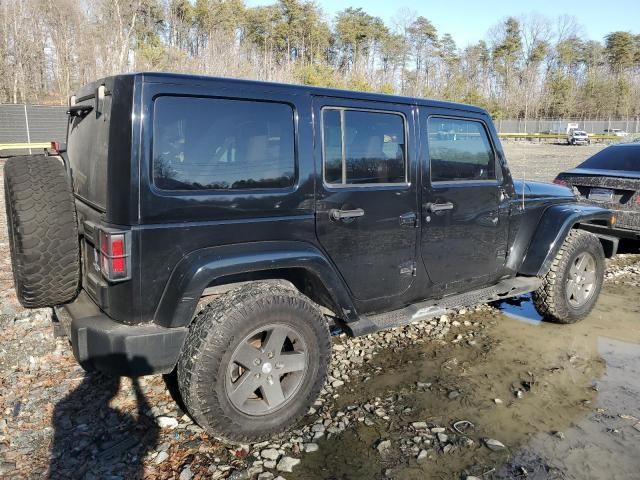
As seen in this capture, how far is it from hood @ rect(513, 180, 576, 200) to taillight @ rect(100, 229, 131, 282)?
3.31 metres

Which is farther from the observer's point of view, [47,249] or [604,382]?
[604,382]

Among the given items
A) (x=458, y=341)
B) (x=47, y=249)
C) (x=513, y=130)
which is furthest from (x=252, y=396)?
(x=513, y=130)

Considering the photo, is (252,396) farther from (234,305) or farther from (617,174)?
(617,174)

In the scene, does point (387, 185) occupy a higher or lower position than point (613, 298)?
higher

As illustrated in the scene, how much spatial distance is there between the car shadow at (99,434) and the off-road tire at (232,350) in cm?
30

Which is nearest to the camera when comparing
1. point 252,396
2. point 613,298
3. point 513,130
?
point 252,396

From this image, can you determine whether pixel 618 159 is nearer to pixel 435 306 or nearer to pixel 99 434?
pixel 435 306

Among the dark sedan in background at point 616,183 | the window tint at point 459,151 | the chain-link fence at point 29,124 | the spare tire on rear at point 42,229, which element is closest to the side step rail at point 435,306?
the window tint at point 459,151

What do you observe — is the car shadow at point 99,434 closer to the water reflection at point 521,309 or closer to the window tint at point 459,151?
the window tint at point 459,151

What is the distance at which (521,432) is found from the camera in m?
3.06

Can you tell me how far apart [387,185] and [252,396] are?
64.3 inches

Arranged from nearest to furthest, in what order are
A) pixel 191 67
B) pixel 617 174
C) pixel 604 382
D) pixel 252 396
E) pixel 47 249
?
pixel 47 249 → pixel 252 396 → pixel 604 382 → pixel 617 174 → pixel 191 67

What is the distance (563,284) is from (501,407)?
173 cm

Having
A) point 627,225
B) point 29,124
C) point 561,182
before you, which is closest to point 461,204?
point 627,225
